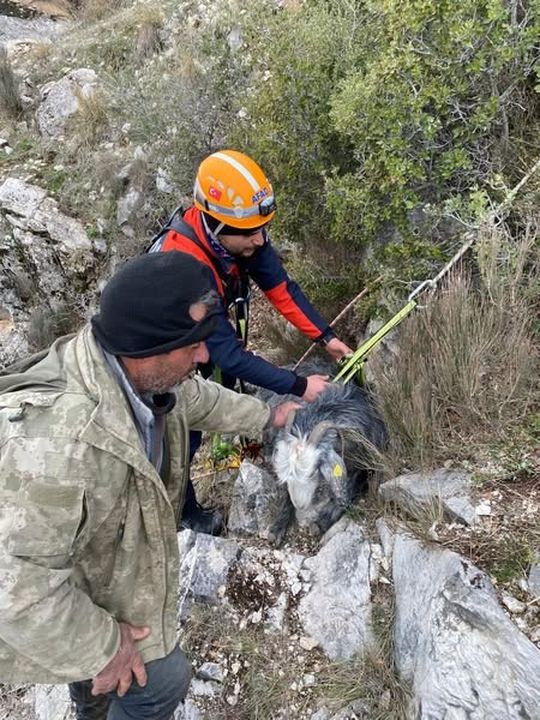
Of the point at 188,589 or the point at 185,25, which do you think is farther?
the point at 185,25

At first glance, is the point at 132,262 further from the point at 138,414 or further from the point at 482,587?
the point at 482,587

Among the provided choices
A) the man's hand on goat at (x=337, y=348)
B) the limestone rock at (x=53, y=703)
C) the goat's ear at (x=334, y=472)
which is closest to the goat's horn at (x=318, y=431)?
the goat's ear at (x=334, y=472)

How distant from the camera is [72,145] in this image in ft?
28.5

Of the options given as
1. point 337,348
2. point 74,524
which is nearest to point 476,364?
point 337,348

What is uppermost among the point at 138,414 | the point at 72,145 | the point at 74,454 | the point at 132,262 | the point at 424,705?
the point at 132,262

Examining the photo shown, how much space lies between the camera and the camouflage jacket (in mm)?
1565

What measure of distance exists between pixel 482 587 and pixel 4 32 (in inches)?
591

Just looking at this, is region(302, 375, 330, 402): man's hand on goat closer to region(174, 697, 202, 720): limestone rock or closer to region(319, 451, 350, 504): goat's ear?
region(319, 451, 350, 504): goat's ear

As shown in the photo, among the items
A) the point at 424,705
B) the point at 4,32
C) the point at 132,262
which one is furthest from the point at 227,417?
the point at 4,32

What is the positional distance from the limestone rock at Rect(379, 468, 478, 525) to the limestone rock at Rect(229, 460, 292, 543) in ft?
2.23

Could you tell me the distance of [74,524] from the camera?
5.32ft

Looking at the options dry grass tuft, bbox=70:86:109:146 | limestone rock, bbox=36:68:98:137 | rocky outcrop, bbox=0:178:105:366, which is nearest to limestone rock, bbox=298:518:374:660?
rocky outcrop, bbox=0:178:105:366

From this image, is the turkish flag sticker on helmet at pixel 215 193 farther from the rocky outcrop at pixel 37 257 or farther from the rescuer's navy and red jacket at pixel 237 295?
the rocky outcrop at pixel 37 257

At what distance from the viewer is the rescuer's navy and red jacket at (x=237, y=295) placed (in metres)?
3.20
